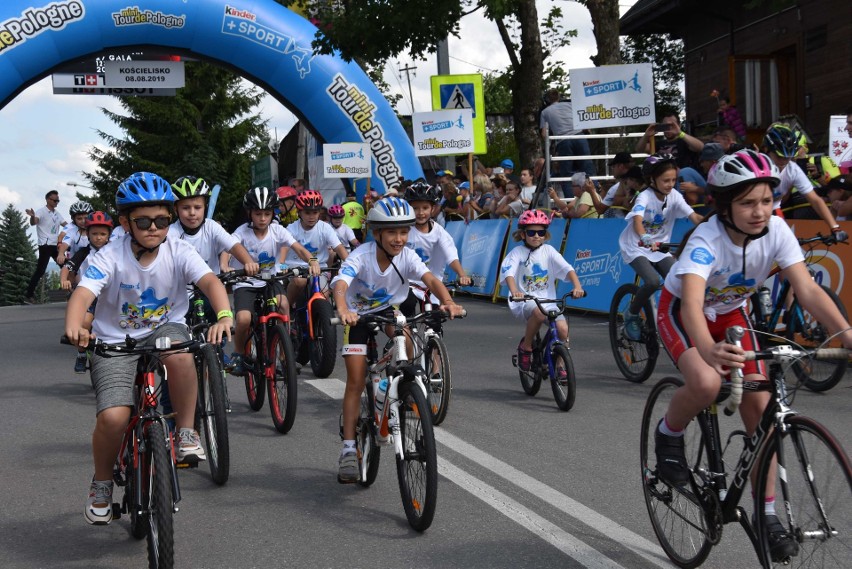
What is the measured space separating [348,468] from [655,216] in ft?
16.2

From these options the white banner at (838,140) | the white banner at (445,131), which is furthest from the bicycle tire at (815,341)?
the white banner at (445,131)

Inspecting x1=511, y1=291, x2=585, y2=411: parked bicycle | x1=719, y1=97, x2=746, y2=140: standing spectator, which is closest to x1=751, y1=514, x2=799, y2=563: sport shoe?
x1=511, y1=291, x2=585, y2=411: parked bicycle

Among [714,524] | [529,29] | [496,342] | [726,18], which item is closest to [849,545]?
[714,524]

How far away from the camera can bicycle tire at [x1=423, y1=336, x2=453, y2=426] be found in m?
8.68

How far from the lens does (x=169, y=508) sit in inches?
191

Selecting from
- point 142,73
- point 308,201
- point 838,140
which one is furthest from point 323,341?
point 142,73

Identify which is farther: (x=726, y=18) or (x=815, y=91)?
(x=726, y=18)

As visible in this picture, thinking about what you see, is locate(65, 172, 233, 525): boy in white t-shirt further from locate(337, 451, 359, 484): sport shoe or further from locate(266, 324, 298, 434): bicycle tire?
locate(266, 324, 298, 434): bicycle tire

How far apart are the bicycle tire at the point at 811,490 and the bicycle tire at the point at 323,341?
23.0 ft

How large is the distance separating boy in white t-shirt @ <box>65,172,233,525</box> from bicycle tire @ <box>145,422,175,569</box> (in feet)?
1.49

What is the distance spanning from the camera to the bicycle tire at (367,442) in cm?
662

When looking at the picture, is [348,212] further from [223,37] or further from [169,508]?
[169,508]

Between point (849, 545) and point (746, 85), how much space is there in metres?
23.2

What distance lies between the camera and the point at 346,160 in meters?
27.7
